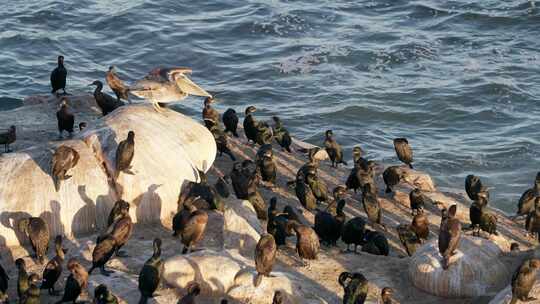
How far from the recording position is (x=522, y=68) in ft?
105

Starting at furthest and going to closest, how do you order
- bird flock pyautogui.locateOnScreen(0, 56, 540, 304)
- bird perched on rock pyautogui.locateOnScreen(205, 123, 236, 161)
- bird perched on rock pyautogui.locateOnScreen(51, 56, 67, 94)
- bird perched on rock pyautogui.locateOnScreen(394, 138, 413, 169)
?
bird perched on rock pyautogui.locateOnScreen(51, 56, 67, 94) → bird perched on rock pyautogui.locateOnScreen(394, 138, 413, 169) → bird perched on rock pyautogui.locateOnScreen(205, 123, 236, 161) → bird flock pyautogui.locateOnScreen(0, 56, 540, 304)

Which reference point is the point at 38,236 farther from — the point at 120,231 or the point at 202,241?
the point at 202,241

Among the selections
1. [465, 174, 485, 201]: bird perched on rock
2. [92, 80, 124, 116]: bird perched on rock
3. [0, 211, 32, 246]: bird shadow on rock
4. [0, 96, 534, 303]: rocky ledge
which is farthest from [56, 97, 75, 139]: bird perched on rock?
[465, 174, 485, 201]: bird perched on rock

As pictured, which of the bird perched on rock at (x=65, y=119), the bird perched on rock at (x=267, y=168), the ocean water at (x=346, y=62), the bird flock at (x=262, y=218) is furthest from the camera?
the ocean water at (x=346, y=62)

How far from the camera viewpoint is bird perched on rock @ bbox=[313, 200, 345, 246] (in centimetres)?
1686

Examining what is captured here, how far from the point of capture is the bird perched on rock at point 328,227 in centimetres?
1686

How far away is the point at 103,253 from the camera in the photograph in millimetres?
14750

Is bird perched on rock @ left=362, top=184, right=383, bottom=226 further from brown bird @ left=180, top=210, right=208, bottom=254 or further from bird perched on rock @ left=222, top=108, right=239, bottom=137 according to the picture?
bird perched on rock @ left=222, top=108, right=239, bottom=137

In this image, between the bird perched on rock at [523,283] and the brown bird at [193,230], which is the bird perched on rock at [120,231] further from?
the bird perched on rock at [523,283]

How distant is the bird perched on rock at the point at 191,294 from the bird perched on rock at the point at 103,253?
4.36 feet

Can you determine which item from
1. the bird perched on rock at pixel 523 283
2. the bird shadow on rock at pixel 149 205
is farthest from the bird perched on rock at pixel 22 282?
the bird perched on rock at pixel 523 283

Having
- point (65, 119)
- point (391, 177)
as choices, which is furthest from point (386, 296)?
point (65, 119)

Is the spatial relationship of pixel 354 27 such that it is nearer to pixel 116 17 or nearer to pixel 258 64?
pixel 258 64

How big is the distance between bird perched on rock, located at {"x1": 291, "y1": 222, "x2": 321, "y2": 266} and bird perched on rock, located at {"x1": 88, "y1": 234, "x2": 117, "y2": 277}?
2904 mm
